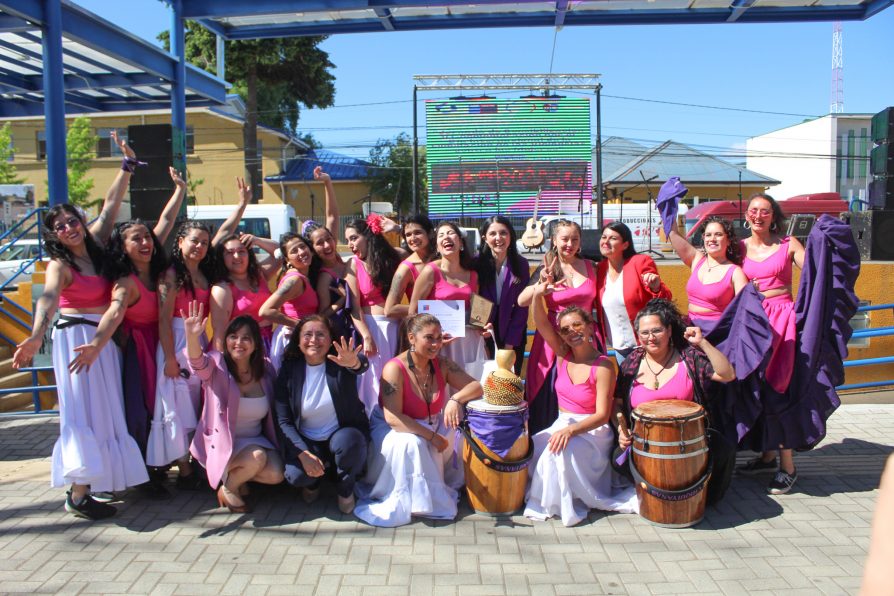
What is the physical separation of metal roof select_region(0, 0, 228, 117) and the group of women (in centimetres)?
428

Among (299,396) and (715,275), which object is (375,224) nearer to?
(299,396)

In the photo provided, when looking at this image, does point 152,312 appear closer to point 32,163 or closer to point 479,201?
point 479,201

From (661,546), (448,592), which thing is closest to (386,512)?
(448,592)

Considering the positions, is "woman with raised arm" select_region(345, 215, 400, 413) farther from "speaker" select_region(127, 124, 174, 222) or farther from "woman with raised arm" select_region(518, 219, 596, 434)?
"speaker" select_region(127, 124, 174, 222)

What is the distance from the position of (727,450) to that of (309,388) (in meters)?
2.65

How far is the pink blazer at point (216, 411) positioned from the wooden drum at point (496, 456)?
4.71 feet

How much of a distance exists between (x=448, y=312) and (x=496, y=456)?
1.06 meters

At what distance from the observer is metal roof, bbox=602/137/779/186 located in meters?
35.7

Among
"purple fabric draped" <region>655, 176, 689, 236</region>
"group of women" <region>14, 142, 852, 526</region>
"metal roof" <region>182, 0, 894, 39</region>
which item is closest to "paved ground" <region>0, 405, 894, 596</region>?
"group of women" <region>14, 142, 852, 526</region>

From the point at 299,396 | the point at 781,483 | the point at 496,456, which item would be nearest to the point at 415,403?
the point at 496,456

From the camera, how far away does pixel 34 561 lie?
12.1ft

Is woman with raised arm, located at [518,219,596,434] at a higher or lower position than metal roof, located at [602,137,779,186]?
lower

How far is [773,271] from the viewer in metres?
4.63

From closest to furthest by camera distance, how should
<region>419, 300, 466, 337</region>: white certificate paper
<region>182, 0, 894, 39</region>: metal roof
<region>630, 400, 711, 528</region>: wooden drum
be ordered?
1. <region>630, 400, 711, 528</region>: wooden drum
2. <region>419, 300, 466, 337</region>: white certificate paper
3. <region>182, 0, 894, 39</region>: metal roof
